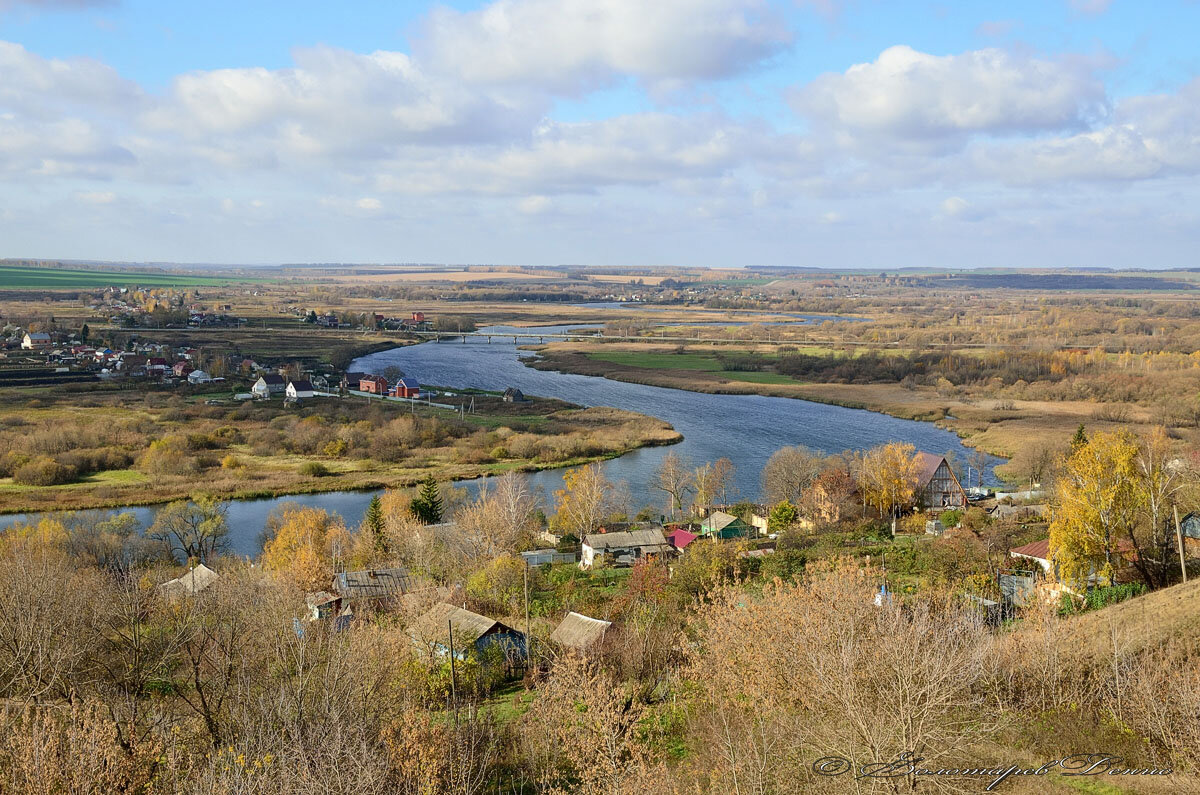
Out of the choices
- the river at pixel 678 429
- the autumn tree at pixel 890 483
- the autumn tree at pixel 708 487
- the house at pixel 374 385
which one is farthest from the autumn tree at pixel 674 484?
the house at pixel 374 385

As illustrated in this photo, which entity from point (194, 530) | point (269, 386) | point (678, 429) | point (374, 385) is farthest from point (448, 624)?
point (269, 386)

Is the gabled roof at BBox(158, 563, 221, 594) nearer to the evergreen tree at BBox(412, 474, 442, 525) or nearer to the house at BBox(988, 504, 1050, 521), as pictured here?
the evergreen tree at BBox(412, 474, 442, 525)

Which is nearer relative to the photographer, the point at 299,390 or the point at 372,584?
the point at 372,584

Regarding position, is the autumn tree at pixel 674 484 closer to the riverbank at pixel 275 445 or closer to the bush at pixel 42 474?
the riverbank at pixel 275 445

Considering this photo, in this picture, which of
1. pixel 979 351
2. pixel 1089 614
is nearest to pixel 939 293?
pixel 979 351

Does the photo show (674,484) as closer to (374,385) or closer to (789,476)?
(789,476)

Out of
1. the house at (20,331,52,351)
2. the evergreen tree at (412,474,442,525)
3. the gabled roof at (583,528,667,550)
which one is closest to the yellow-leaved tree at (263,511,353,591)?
the evergreen tree at (412,474,442,525)
